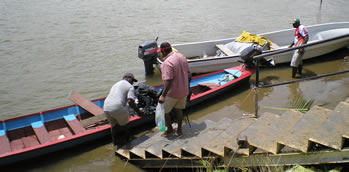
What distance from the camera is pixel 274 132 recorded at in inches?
162

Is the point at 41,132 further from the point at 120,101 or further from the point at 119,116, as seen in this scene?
the point at 120,101

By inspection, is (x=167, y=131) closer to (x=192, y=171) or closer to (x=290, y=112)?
(x=192, y=171)

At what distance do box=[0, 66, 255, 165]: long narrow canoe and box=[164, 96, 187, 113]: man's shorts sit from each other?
158cm

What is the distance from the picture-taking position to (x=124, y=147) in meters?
5.66

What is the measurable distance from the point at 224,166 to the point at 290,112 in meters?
1.52

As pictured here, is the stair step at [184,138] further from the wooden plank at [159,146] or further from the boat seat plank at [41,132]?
the boat seat plank at [41,132]

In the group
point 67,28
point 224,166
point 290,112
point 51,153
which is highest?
Answer: point 67,28

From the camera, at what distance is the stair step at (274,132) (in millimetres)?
3799

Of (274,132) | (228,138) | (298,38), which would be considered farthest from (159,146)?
(298,38)

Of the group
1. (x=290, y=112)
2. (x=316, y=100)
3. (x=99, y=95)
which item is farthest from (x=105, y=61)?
(x=290, y=112)

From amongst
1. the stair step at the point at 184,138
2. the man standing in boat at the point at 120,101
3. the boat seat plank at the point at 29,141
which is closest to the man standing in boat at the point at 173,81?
the stair step at the point at 184,138

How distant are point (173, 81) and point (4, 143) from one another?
149 inches

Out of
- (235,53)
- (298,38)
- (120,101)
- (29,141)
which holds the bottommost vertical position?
(29,141)

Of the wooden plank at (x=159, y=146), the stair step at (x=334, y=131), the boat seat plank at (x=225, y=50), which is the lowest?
the wooden plank at (x=159, y=146)
